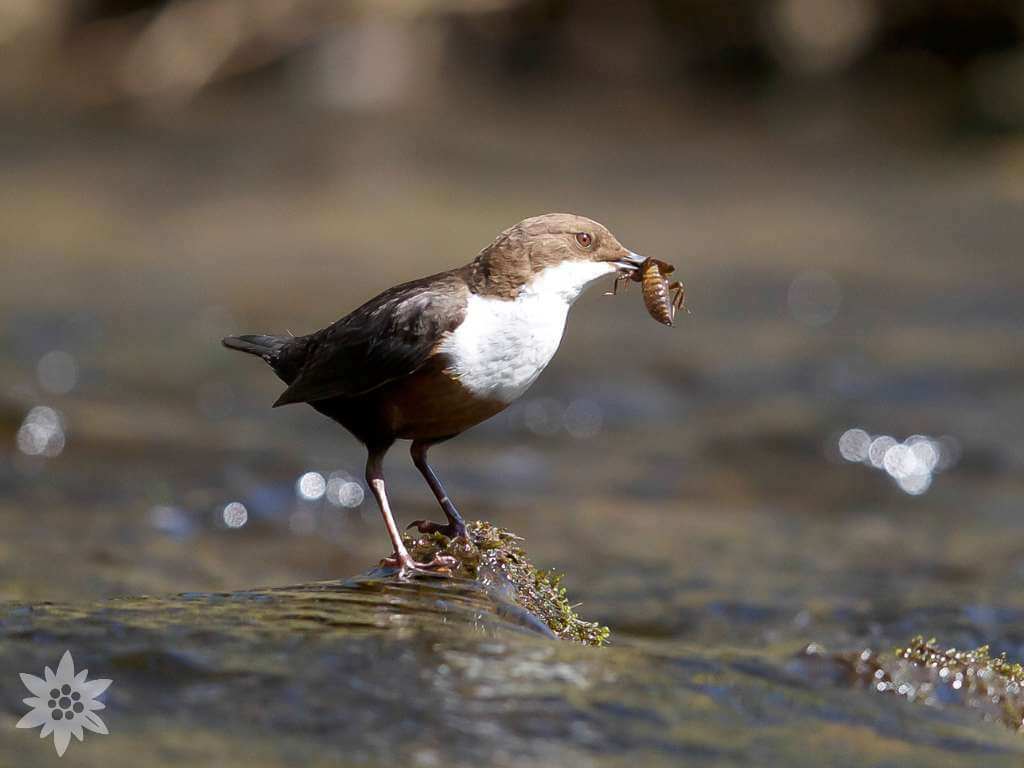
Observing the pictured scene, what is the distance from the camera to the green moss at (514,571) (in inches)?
175

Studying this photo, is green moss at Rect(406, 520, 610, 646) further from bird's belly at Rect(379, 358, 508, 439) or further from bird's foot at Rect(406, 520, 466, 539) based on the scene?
bird's belly at Rect(379, 358, 508, 439)

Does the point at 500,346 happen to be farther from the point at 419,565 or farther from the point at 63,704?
the point at 63,704

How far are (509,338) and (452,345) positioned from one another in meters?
0.17

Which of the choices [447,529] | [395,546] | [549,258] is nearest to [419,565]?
[395,546]

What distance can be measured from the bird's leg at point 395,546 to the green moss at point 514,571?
5 cm

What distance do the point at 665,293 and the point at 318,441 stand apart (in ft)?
18.2

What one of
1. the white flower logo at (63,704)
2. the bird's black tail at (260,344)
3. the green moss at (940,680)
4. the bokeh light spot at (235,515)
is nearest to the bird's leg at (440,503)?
the bird's black tail at (260,344)

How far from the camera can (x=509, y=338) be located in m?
4.25

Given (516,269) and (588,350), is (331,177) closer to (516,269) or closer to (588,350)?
(588,350)

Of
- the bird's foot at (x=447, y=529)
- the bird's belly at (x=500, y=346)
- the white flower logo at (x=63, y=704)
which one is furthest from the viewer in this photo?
the bird's foot at (x=447, y=529)

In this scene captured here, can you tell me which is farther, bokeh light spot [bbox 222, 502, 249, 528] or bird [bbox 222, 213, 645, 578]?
bokeh light spot [bbox 222, 502, 249, 528]

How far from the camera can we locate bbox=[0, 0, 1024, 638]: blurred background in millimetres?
7797

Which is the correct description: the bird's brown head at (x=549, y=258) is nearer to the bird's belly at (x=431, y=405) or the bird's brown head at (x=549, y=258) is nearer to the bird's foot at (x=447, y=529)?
the bird's belly at (x=431, y=405)

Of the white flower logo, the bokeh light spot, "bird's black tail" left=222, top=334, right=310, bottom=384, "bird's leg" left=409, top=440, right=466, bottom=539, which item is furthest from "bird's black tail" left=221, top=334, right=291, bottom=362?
the bokeh light spot
